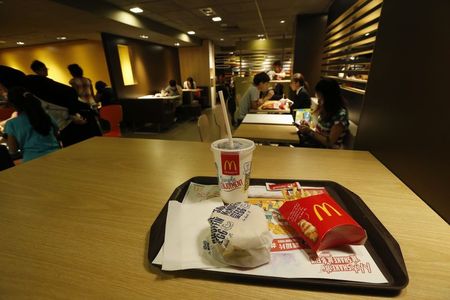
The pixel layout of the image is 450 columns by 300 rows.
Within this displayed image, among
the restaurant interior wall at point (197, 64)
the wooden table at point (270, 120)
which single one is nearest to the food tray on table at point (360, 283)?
the wooden table at point (270, 120)

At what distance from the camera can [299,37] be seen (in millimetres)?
4422

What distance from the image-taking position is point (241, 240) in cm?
35

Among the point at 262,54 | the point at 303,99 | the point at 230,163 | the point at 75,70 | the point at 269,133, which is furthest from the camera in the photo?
the point at 262,54

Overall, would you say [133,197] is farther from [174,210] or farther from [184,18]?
[184,18]

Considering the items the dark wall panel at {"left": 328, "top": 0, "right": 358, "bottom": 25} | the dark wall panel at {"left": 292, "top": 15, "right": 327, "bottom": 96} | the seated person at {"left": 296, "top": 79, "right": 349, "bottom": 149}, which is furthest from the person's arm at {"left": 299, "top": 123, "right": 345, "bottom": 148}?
the dark wall panel at {"left": 292, "top": 15, "right": 327, "bottom": 96}

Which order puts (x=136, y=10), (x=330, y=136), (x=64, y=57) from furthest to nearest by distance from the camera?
1. (x=64, y=57)
2. (x=136, y=10)
3. (x=330, y=136)

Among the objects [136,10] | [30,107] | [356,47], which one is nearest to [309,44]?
[356,47]

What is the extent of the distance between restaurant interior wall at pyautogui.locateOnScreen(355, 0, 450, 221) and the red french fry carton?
0.86 ft

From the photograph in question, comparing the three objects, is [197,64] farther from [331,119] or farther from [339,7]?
[331,119]

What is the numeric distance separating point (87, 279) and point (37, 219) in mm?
283

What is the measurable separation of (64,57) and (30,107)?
6.16 meters

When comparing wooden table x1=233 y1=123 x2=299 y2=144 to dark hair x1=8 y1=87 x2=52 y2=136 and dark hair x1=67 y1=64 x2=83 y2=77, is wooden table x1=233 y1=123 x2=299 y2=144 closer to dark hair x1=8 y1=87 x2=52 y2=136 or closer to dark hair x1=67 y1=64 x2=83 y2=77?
dark hair x1=8 y1=87 x2=52 y2=136

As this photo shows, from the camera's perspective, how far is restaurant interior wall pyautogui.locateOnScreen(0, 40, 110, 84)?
6051 mm

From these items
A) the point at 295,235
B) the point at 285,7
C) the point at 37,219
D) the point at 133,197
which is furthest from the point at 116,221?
the point at 285,7
